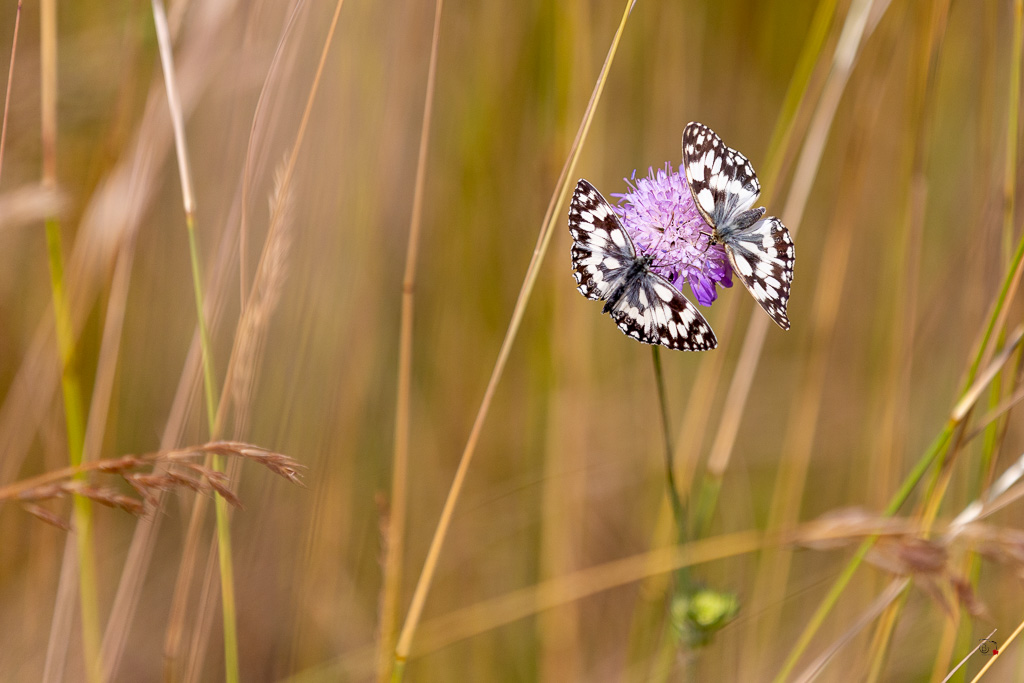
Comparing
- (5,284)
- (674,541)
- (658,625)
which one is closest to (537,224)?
(674,541)

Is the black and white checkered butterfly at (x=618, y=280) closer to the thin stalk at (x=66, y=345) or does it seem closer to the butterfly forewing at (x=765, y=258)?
the butterfly forewing at (x=765, y=258)

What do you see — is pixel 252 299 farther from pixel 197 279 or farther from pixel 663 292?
pixel 663 292

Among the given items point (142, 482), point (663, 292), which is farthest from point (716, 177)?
point (142, 482)

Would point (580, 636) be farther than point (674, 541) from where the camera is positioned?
Yes

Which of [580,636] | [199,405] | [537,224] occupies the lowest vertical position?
[580,636]

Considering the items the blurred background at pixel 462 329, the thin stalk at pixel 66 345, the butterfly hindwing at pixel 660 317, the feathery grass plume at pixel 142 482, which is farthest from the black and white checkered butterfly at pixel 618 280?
the thin stalk at pixel 66 345

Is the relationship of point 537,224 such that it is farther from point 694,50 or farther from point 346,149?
point 694,50
